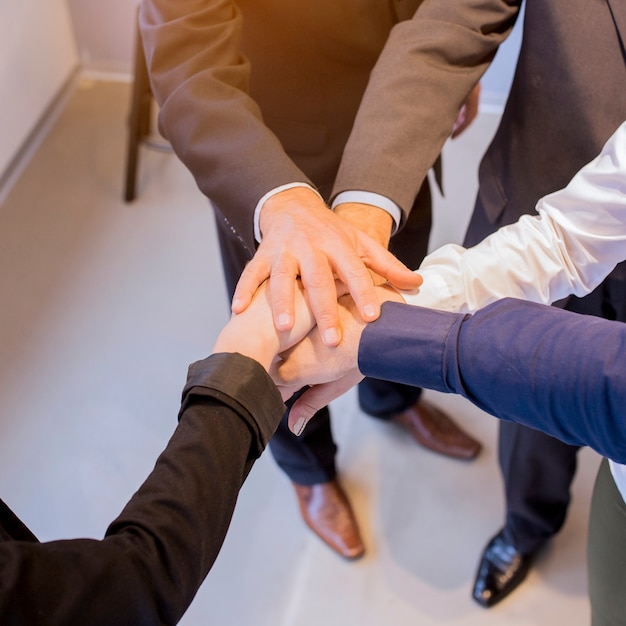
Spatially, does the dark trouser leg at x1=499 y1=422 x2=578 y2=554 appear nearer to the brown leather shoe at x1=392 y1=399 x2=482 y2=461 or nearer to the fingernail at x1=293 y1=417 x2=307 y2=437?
the brown leather shoe at x1=392 y1=399 x2=482 y2=461

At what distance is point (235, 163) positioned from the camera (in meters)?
0.99

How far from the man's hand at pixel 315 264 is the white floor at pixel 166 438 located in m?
0.83

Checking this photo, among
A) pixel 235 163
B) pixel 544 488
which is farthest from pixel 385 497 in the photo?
pixel 235 163

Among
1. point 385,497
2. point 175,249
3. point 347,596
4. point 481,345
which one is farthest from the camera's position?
point 175,249

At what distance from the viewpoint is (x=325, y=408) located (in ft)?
4.76

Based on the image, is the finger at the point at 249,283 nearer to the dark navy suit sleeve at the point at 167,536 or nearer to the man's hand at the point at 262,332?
the man's hand at the point at 262,332

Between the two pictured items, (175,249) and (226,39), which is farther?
(175,249)

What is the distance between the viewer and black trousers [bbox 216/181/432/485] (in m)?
1.26

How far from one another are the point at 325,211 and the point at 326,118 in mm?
314

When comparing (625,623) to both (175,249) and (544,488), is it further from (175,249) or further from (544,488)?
(175,249)

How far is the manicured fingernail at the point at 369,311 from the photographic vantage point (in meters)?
0.86

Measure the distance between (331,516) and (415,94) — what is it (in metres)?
0.92

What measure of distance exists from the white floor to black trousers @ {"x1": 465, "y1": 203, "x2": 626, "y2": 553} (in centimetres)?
14

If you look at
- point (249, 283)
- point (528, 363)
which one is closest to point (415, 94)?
point (249, 283)
